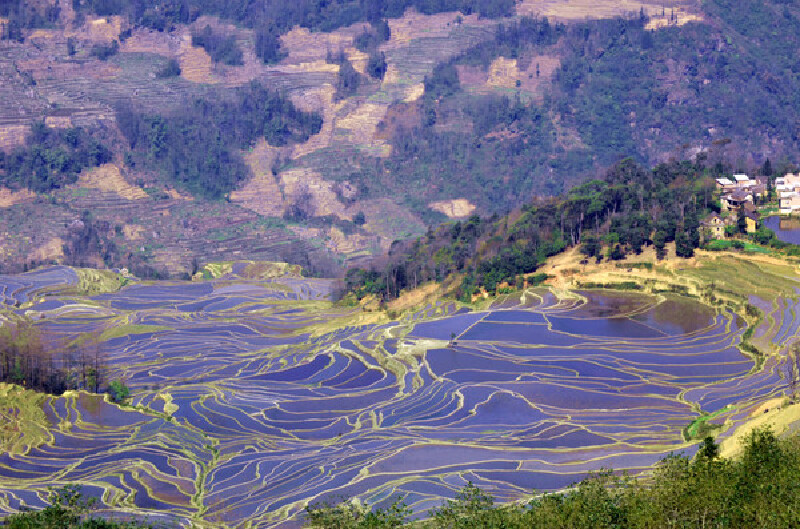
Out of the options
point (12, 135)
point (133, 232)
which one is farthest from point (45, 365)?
point (12, 135)

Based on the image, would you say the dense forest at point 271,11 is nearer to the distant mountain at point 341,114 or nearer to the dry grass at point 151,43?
the distant mountain at point 341,114

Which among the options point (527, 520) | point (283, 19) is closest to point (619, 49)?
point (283, 19)

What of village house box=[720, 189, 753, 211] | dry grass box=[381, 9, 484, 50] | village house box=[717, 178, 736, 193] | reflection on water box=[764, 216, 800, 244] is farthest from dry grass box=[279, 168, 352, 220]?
reflection on water box=[764, 216, 800, 244]

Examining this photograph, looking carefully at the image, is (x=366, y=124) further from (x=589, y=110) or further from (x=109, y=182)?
(x=109, y=182)

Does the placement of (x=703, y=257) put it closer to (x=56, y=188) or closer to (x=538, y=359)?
(x=538, y=359)

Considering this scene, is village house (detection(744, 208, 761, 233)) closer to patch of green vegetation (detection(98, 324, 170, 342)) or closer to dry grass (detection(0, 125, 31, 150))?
patch of green vegetation (detection(98, 324, 170, 342))

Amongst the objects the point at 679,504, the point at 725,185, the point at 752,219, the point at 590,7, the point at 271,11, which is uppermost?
the point at 590,7
